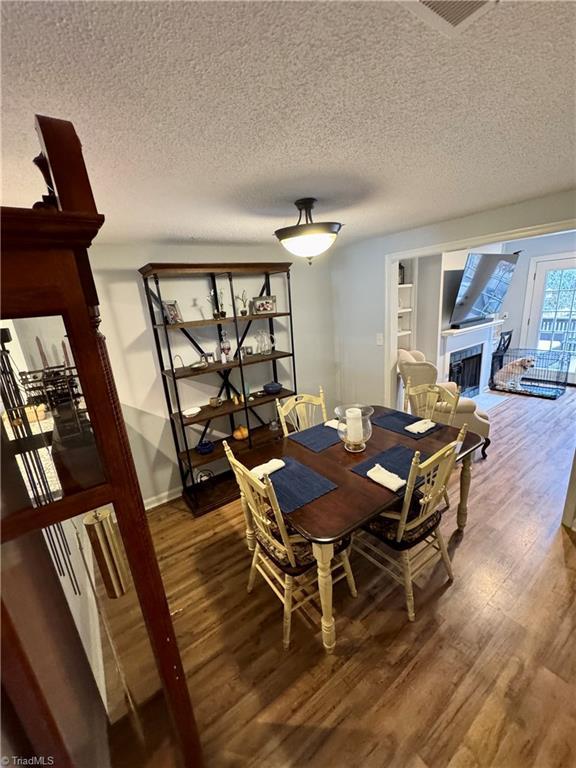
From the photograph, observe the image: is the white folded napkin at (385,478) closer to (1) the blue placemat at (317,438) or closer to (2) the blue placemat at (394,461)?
(2) the blue placemat at (394,461)

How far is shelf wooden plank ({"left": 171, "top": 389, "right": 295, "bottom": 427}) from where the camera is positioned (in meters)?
2.77

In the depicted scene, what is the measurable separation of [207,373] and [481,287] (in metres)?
4.21

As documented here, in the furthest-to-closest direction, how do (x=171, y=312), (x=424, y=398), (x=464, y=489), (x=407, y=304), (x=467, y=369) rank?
(x=467, y=369) → (x=407, y=304) → (x=424, y=398) → (x=171, y=312) → (x=464, y=489)

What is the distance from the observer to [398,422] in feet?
7.99

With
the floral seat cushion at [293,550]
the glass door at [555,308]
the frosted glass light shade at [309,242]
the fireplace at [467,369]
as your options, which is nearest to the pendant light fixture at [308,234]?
the frosted glass light shade at [309,242]

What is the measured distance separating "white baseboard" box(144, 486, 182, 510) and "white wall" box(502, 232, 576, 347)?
6.20 m

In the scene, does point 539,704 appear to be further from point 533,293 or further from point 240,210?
point 533,293

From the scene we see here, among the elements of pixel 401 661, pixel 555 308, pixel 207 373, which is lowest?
pixel 401 661

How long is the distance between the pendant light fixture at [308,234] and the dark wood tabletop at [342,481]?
4.17ft

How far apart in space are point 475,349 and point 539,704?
4.74 metres

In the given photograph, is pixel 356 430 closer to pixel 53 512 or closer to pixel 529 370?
pixel 53 512

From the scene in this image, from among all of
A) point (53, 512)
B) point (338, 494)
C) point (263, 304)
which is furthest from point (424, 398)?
point (53, 512)

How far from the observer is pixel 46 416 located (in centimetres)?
84

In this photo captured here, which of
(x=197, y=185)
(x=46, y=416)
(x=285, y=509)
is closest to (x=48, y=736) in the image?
(x=46, y=416)
